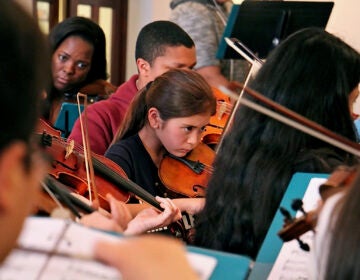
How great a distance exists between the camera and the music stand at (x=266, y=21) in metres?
2.12

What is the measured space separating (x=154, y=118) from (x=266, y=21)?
2.11ft

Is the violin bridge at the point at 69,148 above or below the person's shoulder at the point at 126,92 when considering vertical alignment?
above

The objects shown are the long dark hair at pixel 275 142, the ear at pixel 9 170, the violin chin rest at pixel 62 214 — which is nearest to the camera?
the ear at pixel 9 170

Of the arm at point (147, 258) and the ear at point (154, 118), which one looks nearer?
the arm at point (147, 258)

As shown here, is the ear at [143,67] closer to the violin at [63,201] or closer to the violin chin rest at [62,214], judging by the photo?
the violin at [63,201]

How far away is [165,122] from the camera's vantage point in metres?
1.76

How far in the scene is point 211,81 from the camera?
2.52m

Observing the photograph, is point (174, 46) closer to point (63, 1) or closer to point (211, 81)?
point (211, 81)

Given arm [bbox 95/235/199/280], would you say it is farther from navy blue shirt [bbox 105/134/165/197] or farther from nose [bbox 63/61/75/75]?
nose [bbox 63/61/75/75]

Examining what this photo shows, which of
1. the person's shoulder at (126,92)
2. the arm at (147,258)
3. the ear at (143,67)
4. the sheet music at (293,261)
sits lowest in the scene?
the person's shoulder at (126,92)

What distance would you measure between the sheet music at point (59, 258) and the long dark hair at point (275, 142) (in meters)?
0.52

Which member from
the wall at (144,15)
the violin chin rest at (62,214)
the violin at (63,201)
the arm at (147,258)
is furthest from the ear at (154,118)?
the wall at (144,15)

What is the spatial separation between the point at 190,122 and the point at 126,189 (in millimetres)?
312

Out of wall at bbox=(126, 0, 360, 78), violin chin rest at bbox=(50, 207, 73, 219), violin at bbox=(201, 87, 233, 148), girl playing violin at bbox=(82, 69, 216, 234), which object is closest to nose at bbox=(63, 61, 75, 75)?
violin at bbox=(201, 87, 233, 148)
